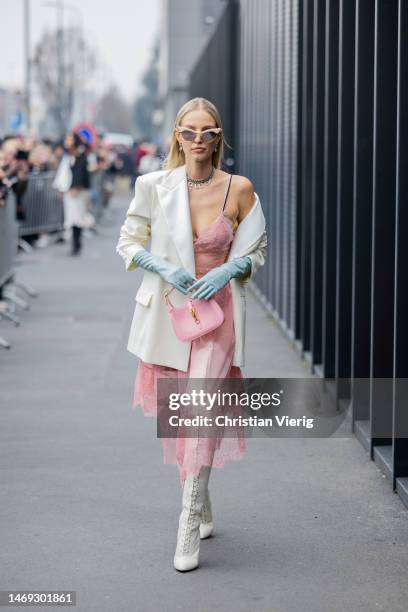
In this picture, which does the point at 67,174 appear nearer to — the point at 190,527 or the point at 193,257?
the point at 193,257

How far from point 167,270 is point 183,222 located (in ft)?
0.71

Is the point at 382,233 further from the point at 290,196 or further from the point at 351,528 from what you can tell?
the point at 290,196

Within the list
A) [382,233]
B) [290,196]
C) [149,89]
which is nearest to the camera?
[382,233]

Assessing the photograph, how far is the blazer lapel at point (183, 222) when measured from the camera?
5398mm

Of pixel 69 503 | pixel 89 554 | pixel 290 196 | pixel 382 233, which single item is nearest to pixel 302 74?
pixel 290 196

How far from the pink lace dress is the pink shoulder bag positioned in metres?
0.12

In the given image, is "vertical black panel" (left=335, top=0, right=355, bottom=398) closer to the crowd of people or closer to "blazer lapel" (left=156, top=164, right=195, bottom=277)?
the crowd of people

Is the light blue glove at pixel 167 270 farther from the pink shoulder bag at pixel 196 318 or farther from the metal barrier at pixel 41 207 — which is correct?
the metal barrier at pixel 41 207

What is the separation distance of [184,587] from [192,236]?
138 centimetres

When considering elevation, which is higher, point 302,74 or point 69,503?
point 302,74

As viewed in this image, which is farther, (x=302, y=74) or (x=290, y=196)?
(x=290, y=196)

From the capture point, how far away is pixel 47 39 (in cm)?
8575

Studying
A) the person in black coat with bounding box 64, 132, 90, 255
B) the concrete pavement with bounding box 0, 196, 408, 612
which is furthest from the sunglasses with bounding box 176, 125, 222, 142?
the person in black coat with bounding box 64, 132, 90, 255

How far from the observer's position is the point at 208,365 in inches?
215
